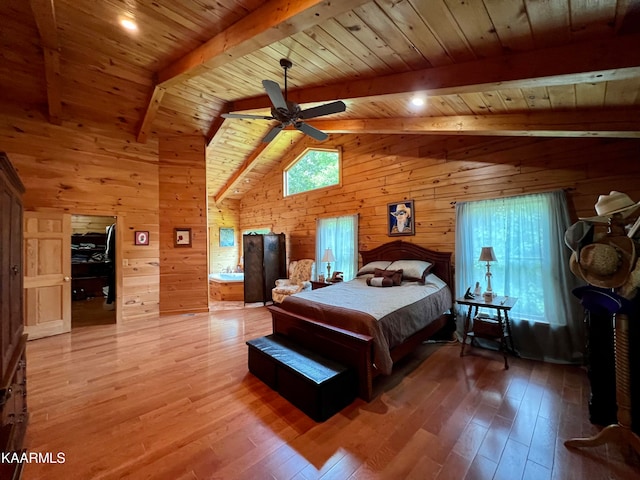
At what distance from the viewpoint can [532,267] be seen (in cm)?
330

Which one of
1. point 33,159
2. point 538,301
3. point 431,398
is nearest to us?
point 431,398

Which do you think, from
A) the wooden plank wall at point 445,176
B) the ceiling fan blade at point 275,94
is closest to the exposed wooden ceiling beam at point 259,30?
the ceiling fan blade at point 275,94

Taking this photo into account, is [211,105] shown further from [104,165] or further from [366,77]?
[366,77]

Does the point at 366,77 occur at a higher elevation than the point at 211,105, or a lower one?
lower

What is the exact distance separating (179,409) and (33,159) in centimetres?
467

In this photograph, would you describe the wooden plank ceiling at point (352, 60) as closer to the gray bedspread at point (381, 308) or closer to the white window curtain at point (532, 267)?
the white window curtain at point (532, 267)

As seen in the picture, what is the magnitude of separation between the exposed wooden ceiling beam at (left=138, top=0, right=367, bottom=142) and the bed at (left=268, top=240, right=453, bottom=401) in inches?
97.2

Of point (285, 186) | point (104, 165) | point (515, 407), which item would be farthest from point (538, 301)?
point (104, 165)

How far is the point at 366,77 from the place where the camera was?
2877 mm

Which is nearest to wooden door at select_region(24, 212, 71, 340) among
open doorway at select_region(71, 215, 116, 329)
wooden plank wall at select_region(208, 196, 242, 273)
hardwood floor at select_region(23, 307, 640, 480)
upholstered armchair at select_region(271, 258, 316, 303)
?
hardwood floor at select_region(23, 307, 640, 480)

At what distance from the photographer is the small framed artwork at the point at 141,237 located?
197 inches

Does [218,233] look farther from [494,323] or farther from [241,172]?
[494,323]

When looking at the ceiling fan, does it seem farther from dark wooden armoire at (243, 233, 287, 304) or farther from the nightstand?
dark wooden armoire at (243, 233, 287, 304)

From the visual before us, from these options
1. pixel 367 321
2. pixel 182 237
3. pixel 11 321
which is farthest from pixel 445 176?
pixel 182 237
